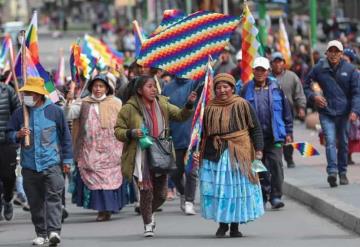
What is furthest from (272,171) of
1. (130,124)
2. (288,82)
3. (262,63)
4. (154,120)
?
(288,82)

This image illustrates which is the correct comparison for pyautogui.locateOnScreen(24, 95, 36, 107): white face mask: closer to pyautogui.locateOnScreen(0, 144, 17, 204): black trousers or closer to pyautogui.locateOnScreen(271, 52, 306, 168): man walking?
pyautogui.locateOnScreen(0, 144, 17, 204): black trousers

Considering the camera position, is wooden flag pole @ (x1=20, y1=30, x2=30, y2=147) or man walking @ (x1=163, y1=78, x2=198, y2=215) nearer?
wooden flag pole @ (x1=20, y1=30, x2=30, y2=147)

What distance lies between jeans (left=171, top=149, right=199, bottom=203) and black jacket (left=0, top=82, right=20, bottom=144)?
2.02 m

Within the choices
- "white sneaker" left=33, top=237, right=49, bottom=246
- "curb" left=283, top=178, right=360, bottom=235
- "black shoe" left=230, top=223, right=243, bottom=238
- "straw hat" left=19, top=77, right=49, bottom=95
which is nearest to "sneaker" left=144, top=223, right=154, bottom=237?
"black shoe" left=230, top=223, right=243, bottom=238

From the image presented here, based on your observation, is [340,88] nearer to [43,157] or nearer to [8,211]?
[8,211]

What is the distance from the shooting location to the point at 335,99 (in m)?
16.7

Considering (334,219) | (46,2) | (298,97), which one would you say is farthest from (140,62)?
(46,2)

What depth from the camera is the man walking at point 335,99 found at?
16625mm

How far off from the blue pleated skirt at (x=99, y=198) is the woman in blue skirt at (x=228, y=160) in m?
2.64

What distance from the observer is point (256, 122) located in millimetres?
13273

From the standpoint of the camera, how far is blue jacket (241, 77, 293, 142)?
15.4 metres

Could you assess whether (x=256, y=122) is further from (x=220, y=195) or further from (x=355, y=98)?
(x=355, y=98)

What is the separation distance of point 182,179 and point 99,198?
3.63 ft

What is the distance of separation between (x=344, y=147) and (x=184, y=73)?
3.33 metres
